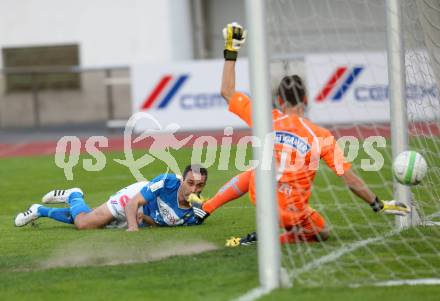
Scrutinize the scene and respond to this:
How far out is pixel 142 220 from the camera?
10422 millimetres

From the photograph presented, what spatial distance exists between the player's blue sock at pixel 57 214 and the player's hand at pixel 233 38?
3441 millimetres

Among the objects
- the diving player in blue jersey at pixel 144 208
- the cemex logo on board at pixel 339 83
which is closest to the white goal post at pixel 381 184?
the diving player in blue jersey at pixel 144 208

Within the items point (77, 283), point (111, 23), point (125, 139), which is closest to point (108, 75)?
point (125, 139)

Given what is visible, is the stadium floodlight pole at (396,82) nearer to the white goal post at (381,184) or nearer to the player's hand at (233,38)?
the white goal post at (381,184)

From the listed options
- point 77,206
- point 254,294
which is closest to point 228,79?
point 254,294

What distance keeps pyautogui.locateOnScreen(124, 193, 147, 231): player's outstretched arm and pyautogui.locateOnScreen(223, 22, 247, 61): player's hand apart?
2.36 m

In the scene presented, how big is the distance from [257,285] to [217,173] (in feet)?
26.9

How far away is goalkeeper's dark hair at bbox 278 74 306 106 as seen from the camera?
27.5 ft

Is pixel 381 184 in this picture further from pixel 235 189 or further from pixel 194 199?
pixel 194 199

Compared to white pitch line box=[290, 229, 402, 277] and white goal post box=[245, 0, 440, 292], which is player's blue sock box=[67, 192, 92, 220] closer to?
white goal post box=[245, 0, 440, 292]

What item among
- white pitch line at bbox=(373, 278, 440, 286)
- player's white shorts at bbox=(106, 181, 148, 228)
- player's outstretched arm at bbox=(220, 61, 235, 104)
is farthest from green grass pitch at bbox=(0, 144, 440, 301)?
player's outstretched arm at bbox=(220, 61, 235, 104)

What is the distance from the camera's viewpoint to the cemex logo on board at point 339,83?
21547mm

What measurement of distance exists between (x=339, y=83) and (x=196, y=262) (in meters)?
14.0

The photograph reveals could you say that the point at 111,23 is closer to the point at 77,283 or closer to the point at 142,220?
the point at 142,220
